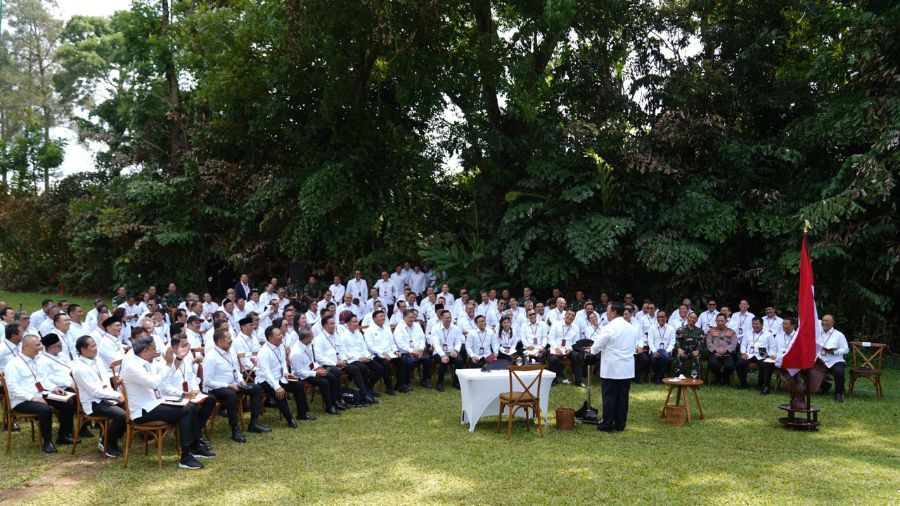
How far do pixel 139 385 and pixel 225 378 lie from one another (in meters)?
1.42

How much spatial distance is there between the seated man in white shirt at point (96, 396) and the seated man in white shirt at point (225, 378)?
1031 millimetres

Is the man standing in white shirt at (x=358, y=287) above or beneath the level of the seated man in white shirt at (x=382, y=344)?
above

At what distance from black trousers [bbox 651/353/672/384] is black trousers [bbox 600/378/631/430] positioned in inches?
150

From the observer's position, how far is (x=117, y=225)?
72.6 feet

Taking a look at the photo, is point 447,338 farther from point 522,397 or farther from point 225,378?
point 225,378

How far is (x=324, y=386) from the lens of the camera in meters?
10.1

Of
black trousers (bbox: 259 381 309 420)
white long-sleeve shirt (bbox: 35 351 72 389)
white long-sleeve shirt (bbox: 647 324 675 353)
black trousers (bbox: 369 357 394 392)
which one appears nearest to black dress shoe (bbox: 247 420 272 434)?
black trousers (bbox: 259 381 309 420)

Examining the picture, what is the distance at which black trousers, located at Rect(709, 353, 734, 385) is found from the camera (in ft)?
40.7

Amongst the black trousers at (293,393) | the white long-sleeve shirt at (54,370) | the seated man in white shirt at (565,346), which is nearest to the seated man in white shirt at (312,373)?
the black trousers at (293,393)

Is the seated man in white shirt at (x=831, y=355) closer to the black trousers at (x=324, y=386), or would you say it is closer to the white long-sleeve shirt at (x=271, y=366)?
the black trousers at (x=324, y=386)

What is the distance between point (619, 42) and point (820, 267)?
7.17 m

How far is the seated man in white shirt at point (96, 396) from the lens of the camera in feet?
24.8

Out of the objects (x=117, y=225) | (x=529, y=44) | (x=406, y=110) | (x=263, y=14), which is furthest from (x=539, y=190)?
(x=117, y=225)

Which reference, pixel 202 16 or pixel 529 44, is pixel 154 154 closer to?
pixel 202 16
